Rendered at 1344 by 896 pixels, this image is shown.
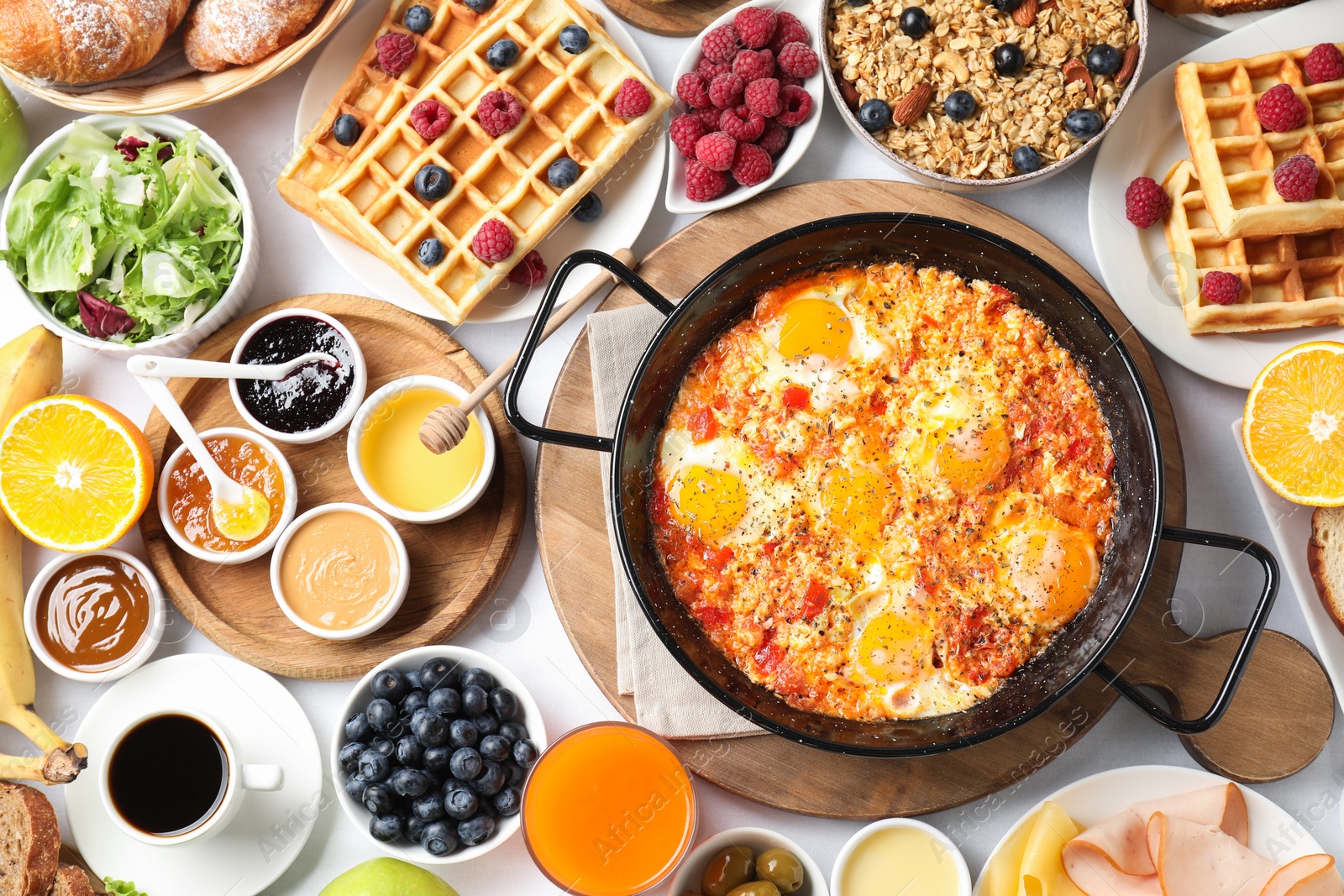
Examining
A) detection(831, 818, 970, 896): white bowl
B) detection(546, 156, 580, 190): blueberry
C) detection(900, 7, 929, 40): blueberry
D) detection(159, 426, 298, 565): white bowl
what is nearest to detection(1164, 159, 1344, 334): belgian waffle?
detection(900, 7, 929, 40): blueberry

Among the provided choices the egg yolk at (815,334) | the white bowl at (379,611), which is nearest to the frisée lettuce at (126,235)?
the white bowl at (379,611)

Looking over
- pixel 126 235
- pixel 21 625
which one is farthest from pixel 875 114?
pixel 21 625

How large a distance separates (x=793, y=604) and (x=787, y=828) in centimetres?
77

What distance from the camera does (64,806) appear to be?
3.14 m

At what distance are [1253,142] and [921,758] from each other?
200 centimetres

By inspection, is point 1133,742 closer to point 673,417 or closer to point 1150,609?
point 1150,609

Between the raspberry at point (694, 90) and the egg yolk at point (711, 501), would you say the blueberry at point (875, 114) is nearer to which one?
the raspberry at point (694, 90)

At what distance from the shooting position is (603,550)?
9.68 ft

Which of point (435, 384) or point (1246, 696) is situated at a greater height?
point (435, 384)

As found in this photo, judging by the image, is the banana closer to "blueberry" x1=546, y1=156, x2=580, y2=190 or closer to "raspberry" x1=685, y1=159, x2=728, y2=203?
"blueberry" x1=546, y1=156, x2=580, y2=190

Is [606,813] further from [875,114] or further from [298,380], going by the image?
[875,114]

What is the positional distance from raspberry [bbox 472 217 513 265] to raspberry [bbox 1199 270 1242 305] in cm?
203

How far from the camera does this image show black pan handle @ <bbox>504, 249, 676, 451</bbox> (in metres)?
2.59

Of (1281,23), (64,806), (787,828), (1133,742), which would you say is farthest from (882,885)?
(1281,23)
